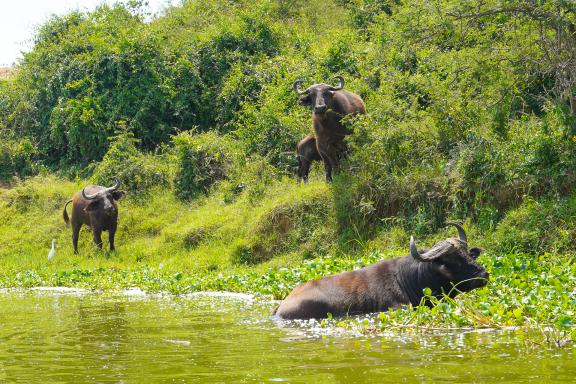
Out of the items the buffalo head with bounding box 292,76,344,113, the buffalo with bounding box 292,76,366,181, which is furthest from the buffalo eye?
the buffalo with bounding box 292,76,366,181

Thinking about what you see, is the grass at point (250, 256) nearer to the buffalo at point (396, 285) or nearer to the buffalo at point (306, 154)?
the buffalo at point (396, 285)

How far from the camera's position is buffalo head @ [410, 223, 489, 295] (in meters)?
9.82

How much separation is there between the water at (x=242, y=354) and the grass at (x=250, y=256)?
52 cm

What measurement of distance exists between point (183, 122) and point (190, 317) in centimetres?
1474

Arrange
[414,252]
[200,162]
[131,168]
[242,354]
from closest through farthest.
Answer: [242,354] < [414,252] < [200,162] < [131,168]

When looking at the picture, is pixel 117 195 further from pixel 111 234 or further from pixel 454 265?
pixel 454 265

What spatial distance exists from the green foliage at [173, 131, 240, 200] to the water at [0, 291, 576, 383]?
10.7m

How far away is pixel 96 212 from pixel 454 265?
40.2ft

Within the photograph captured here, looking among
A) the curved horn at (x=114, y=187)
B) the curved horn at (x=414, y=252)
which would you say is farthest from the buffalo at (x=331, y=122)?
the curved horn at (x=414, y=252)

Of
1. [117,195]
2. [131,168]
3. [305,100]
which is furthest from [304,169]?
[131,168]

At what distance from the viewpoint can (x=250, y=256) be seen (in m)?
16.7

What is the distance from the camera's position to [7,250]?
866 inches

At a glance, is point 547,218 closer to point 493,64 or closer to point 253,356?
point 493,64

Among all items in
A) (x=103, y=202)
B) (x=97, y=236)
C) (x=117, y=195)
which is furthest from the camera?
(x=117, y=195)
